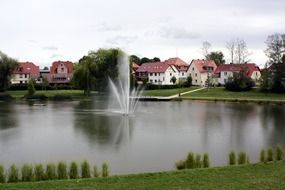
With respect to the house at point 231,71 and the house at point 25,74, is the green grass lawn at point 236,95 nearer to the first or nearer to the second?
the house at point 231,71

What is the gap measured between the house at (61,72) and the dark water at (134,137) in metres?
50.3

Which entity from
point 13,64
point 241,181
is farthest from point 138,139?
point 13,64

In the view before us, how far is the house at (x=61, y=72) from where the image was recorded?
275ft

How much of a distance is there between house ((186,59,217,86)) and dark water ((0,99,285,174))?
138 feet

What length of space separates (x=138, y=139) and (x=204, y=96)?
34753mm

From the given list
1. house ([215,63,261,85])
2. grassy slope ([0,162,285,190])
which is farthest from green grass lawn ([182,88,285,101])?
grassy slope ([0,162,285,190])

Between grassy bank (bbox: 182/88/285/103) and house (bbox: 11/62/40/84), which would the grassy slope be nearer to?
grassy bank (bbox: 182/88/285/103)

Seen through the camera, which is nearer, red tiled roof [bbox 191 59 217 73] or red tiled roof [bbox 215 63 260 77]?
red tiled roof [bbox 215 63 260 77]

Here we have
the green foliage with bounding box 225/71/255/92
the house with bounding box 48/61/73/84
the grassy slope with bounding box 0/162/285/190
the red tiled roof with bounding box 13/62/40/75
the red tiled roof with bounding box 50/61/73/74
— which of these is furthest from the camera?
the red tiled roof with bounding box 50/61/73/74

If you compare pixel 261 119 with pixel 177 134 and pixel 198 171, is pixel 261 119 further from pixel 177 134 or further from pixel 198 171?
pixel 198 171

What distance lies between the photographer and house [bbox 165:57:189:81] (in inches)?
3247

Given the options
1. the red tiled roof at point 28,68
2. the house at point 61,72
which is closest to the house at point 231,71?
the house at point 61,72

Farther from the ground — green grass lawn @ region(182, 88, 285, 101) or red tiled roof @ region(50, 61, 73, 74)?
red tiled roof @ region(50, 61, 73, 74)

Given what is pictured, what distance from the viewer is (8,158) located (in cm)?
1717
